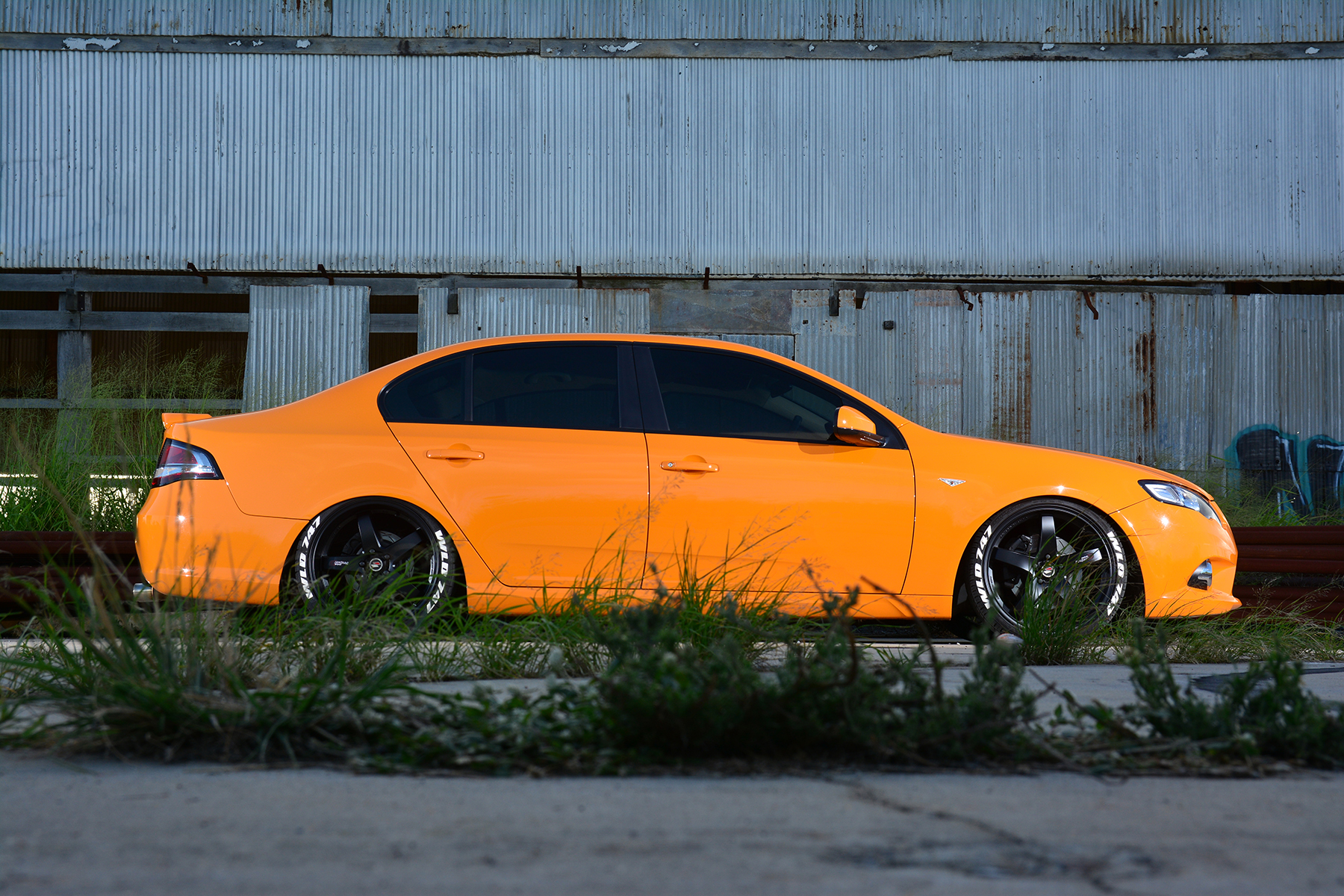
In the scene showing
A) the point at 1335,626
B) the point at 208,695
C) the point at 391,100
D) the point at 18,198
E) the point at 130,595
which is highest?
the point at 391,100

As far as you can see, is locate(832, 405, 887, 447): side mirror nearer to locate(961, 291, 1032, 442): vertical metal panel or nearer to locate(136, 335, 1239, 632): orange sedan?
locate(136, 335, 1239, 632): orange sedan

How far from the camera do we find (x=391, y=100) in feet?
41.7

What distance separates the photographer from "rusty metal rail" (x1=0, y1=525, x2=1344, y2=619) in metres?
5.07

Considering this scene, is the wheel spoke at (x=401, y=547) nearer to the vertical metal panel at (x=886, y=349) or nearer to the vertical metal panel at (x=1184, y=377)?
the vertical metal panel at (x=886, y=349)

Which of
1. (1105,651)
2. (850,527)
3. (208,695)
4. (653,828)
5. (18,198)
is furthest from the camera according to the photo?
(18,198)

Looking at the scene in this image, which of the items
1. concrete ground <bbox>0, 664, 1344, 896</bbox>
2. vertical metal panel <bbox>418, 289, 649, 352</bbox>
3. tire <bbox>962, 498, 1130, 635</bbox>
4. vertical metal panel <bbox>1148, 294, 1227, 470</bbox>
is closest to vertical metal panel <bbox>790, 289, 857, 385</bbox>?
vertical metal panel <bbox>418, 289, 649, 352</bbox>

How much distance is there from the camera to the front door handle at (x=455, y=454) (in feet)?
14.5

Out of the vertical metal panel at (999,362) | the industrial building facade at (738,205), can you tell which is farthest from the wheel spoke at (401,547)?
the vertical metal panel at (999,362)

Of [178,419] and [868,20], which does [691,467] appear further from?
[868,20]

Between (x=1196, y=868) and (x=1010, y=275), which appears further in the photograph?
(x=1010, y=275)

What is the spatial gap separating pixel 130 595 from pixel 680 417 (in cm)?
258

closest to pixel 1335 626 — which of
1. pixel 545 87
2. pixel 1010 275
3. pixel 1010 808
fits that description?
pixel 1010 808

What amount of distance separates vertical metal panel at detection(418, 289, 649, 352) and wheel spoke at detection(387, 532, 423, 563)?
8390 millimetres

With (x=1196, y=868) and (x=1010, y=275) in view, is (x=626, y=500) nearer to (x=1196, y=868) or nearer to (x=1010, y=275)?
(x=1196, y=868)
